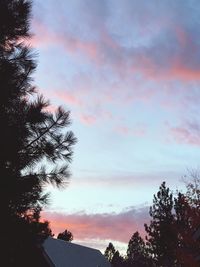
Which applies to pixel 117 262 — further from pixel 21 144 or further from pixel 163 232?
pixel 21 144

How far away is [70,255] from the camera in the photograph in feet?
132

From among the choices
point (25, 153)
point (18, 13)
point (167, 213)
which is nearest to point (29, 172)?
point (25, 153)

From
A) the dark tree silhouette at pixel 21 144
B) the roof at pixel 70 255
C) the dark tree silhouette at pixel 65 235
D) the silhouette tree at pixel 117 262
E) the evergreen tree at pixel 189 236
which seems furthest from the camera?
the dark tree silhouette at pixel 65 235

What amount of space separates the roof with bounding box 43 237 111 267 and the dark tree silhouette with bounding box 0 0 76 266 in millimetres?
25825

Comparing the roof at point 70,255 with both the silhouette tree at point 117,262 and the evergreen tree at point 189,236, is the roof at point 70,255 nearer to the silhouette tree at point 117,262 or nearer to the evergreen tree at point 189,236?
the evergreen tree at point 189,236

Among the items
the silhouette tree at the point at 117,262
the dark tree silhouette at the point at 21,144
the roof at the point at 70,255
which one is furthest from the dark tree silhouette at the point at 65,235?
the dark tree silhouette at the point at 21,144

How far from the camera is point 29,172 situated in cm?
1057

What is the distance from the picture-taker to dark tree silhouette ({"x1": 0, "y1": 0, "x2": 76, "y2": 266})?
983 centimetres

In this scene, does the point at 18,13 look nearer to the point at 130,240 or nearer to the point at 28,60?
the point at 28,60

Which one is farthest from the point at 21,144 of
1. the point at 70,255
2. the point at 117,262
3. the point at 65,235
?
the point at 65,235

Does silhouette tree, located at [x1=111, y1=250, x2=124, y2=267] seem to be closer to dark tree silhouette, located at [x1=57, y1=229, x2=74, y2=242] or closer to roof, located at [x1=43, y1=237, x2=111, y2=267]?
dark tree silhouette, located at [x1=57, y1=229, x2=74, y2=242]

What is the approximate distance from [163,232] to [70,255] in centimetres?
1217

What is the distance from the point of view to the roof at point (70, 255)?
3612cm

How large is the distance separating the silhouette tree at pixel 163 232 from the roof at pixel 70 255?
5.73m
